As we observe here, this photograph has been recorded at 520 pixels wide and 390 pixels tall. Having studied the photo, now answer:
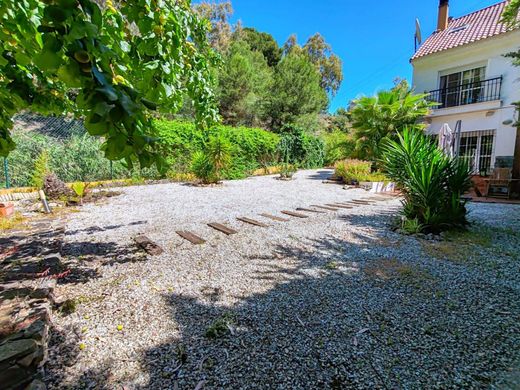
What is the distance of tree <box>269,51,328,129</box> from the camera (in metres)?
20.1

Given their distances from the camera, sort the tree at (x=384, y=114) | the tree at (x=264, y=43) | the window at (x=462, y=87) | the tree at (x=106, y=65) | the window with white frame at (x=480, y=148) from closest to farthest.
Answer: the tree at (x=106, y=65)
the tree at (x=384, y=114)
the window with white frame at (x=480, y=148)
the window at (x=462, y=87)
the tree at (x=264, y=43)

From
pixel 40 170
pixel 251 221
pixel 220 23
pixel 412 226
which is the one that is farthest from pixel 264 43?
pixel 412 226

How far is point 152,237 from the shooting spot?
4367mm

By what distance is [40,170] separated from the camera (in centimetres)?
776

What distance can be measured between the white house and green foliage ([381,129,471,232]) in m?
8.50

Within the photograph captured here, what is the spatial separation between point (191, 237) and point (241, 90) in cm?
1668

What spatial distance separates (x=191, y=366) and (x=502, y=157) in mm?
14611

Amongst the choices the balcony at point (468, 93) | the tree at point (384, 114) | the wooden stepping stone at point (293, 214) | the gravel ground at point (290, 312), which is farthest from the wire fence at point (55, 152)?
the balcony at point (468, 93)

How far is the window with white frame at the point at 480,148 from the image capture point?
11.9 metres

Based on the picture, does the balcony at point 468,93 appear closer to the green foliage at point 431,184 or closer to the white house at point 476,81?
the white house at point 476,81

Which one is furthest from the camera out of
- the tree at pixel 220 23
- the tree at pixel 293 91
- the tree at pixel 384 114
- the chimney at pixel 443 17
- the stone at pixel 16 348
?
the tree at pixel 220 23

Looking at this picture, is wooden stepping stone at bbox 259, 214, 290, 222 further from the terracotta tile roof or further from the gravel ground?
the terracotta tile roof

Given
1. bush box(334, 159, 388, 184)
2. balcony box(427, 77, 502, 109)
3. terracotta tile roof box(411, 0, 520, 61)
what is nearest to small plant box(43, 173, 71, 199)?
bush box(334, 159, 388, 184)

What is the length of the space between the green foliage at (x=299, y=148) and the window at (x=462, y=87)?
290 inches
